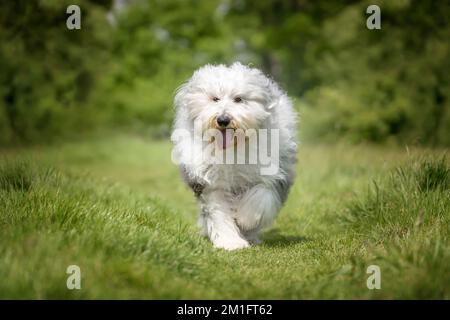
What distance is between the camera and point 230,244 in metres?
5.70

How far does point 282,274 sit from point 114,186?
4.00 m

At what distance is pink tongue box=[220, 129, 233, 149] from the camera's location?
556 cm

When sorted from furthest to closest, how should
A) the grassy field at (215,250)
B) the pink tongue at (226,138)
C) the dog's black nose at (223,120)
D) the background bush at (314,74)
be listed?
the background bush at (314,74), the pink tongue at (226,138), the dog's black nose at (223,120), the grassy field at (215,250)

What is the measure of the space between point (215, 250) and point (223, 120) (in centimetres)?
107

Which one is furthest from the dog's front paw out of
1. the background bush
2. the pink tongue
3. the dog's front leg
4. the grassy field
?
the background bush

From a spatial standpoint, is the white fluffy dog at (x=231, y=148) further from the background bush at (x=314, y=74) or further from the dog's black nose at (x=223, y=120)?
the background bush at (x=314, y=74)

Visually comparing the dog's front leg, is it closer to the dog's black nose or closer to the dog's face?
the dog's face

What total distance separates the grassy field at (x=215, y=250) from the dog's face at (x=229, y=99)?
0.97 metres

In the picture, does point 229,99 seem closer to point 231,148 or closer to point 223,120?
point 223,120

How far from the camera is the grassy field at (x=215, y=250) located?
12.0 feet

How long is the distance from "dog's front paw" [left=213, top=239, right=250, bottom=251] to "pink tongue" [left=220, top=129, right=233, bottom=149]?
2.71 ft

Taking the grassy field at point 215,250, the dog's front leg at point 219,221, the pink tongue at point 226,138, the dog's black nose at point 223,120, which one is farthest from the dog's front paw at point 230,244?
the dog's black nose at point 223,120

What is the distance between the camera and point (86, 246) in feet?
13.2
